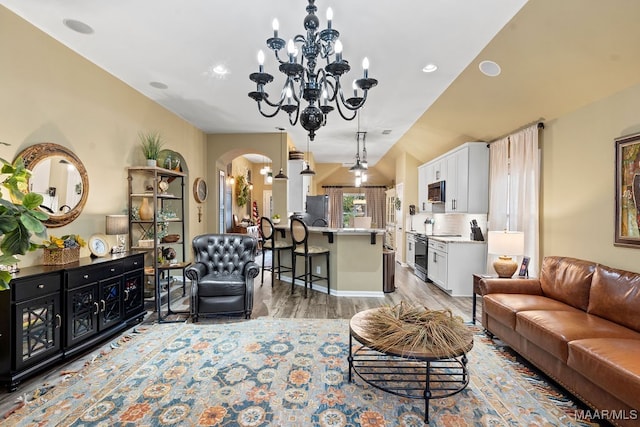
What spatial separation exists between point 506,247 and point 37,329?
466cm

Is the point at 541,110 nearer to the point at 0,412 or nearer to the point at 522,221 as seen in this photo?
the point at 522,221

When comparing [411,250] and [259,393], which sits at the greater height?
[411,250]

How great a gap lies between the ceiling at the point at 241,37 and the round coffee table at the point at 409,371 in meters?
2.55

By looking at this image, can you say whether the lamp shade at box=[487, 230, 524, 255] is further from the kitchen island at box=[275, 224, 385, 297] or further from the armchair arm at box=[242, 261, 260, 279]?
A: the armchair arm at box=[242, 261, 260, 279]

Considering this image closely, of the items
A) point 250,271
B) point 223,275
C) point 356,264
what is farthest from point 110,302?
point 356,264

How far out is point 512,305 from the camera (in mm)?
2945

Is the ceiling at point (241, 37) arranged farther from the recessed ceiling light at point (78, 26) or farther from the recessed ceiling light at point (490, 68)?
the recessed ceiling light at point (490, 68)

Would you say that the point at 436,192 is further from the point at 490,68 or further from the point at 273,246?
the point at 273,246

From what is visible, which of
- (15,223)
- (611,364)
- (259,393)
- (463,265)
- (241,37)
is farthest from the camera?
(463,265)

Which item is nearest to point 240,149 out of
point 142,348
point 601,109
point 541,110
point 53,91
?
point 53,91

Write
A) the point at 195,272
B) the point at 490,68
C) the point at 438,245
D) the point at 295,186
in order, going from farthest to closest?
the point at 295,186 → the point at 438,245 → the point at 195,272 → the point at 490,68

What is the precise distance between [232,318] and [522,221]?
12.9 ft

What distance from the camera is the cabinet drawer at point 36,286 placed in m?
2.36

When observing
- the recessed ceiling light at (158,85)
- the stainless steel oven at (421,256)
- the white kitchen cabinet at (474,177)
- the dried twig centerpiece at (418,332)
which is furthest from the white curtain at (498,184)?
the recessed ceiling light at (158,85)
